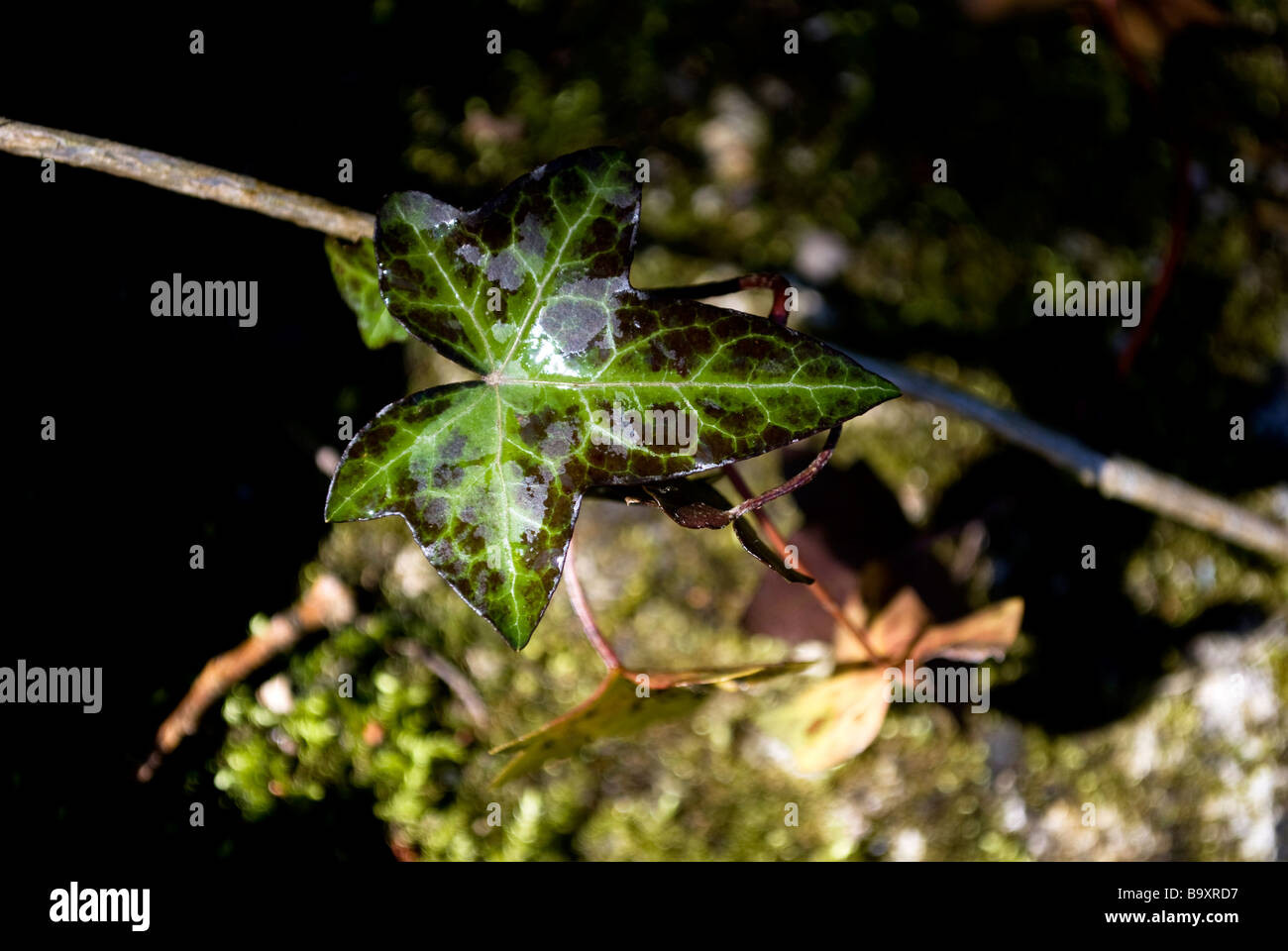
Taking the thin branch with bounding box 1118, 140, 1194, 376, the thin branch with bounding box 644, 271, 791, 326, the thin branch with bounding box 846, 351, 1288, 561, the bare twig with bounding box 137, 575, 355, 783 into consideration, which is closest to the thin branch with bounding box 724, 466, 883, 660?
the thin branch with bounding box 644, 271, 791, 326

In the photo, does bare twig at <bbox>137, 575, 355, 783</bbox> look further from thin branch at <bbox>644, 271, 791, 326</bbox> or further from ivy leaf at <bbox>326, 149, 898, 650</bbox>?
thin branch at <bbox>644, 271, 791, 326</bbox>

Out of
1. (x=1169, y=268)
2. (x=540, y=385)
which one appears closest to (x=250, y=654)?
(x=540, y=385)

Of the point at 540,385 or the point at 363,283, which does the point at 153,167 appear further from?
the point at 540,385

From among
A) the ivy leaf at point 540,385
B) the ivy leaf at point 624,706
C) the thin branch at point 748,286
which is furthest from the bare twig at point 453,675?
the thin branch at point 748,286

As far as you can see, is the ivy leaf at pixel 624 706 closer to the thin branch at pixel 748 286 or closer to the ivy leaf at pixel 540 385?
the ivy leaf at pixel 540 385

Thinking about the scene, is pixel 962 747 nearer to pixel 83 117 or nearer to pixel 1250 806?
pixel 1250 806
